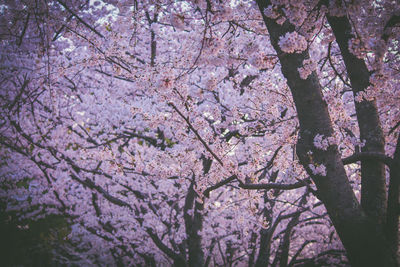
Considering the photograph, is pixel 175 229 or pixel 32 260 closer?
pixel 175 229

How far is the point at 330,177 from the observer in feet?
7.73

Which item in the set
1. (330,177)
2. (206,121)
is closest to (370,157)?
(330,177)

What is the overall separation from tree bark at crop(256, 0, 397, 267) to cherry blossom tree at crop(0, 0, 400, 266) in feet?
0.04

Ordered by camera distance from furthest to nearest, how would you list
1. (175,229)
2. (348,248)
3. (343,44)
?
(175,229), (343,44), (348,248)

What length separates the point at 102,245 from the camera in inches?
353

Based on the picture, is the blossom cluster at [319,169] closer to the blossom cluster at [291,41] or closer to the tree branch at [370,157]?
the tree branch at [370,157]

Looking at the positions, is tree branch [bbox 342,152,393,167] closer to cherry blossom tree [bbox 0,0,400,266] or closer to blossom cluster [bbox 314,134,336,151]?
cherry blossom tree [bbox 0,0,400,266]

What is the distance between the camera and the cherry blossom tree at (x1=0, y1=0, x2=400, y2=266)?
241cm

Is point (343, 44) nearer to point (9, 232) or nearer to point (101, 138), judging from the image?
point (101, 138)

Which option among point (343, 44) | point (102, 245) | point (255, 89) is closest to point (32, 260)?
point (102, 245)

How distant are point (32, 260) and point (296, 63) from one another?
10.5 meters

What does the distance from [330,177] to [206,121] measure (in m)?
2.42

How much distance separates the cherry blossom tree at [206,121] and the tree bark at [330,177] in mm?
11

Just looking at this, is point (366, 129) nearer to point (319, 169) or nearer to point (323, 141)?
point (323, 141)
